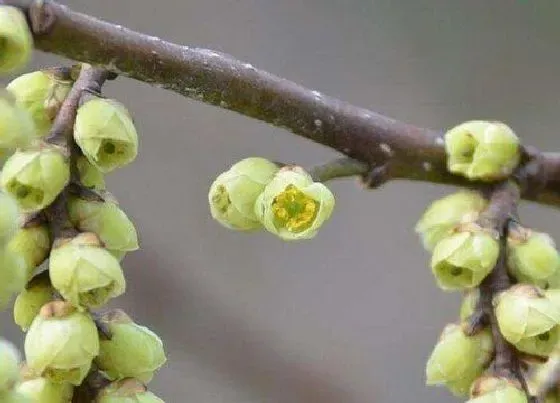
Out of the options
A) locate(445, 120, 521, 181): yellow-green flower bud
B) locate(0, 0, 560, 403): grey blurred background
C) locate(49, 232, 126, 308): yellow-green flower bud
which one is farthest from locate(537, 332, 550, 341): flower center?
locate(0, 0, 560, 403): grey blurred background

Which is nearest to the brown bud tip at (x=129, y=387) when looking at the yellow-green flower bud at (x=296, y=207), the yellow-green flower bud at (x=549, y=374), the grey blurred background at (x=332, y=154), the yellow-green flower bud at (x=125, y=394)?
the yellow-green flower bud at (x=125, y=394)

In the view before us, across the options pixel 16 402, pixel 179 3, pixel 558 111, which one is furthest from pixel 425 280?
pixel 16 402

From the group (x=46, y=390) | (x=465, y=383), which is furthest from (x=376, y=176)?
(x=46, y=390)

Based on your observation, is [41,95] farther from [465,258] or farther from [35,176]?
[465,258]

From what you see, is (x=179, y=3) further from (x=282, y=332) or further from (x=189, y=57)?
(x=189, y=57)

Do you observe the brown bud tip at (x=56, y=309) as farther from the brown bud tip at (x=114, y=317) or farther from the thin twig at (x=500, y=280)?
the thin twig at (x=500, y=280)
